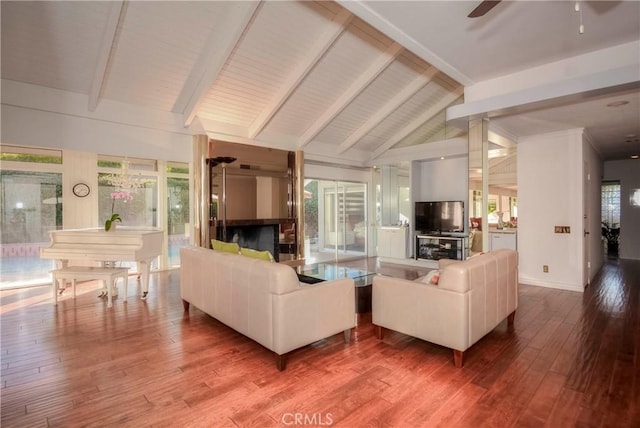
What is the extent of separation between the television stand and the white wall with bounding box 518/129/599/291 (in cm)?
143

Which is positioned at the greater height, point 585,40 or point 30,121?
point 585,40

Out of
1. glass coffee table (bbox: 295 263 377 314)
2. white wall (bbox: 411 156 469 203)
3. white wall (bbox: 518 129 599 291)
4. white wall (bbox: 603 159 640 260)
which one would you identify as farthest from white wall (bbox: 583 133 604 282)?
glass coffee table (bbox: 295 263 377 314)

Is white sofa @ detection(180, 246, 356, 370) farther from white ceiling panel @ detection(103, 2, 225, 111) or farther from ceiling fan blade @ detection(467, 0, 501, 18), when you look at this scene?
white ceiling panel @ detection(103, 2, 225, 111)

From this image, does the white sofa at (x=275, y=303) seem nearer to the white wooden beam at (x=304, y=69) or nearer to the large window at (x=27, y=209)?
the white wooden beam at (x=304, y=69)

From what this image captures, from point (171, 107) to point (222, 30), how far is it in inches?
76.3

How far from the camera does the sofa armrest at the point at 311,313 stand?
2.50 metres

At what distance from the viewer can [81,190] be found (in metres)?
5.98

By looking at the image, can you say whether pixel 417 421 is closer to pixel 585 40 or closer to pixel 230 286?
pixel 230 286

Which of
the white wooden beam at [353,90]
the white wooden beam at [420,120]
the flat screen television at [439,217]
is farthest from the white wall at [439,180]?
the white wooden beam at [353,90]

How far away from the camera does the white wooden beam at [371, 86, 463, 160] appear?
21.6 ft

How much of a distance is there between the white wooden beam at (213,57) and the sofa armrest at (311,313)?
10.3 ft

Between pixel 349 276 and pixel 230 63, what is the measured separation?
3.48 metres

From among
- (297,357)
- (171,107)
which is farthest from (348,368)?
(171,107)

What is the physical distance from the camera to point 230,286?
304 centimetres
